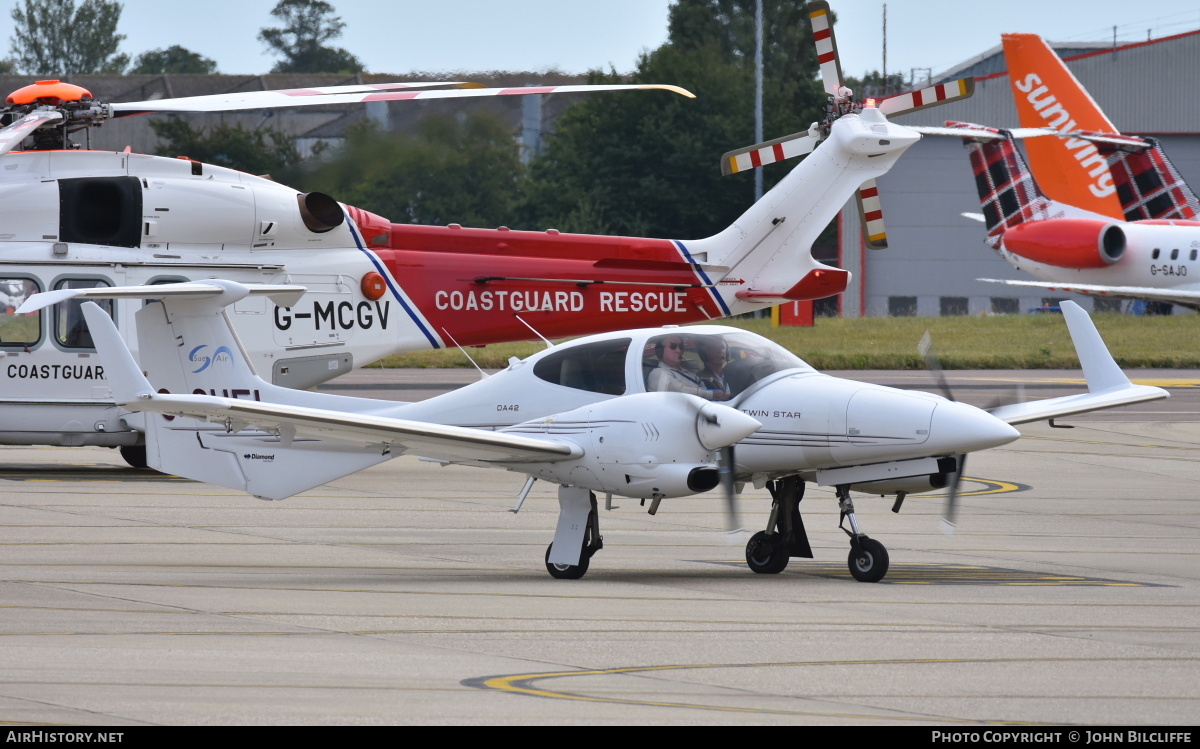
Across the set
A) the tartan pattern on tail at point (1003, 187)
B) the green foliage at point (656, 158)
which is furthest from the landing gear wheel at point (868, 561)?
the green foliage at point (656, 158)

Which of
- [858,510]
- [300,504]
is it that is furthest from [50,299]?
[858,510]

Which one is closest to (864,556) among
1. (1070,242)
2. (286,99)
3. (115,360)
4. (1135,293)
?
(115,360)

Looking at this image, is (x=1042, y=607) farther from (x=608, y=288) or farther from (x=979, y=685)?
(x=608, y=288)

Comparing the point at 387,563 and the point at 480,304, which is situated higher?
the point at 480,304

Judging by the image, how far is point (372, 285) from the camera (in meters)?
18.2

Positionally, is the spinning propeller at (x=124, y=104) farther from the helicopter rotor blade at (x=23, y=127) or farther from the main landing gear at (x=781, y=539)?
the main landing gear at (x=781, y=539)

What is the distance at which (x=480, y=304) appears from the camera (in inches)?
726

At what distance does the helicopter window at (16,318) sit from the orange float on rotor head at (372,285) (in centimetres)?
381

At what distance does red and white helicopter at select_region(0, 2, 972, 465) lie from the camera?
17250 millimetres

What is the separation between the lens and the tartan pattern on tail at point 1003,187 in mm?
43156

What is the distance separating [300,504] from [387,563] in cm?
390

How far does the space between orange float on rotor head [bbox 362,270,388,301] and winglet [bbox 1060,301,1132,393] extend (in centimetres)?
828

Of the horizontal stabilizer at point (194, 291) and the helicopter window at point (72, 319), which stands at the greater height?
the horizontal stabilizer at point (194, 291)

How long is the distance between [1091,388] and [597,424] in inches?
221
